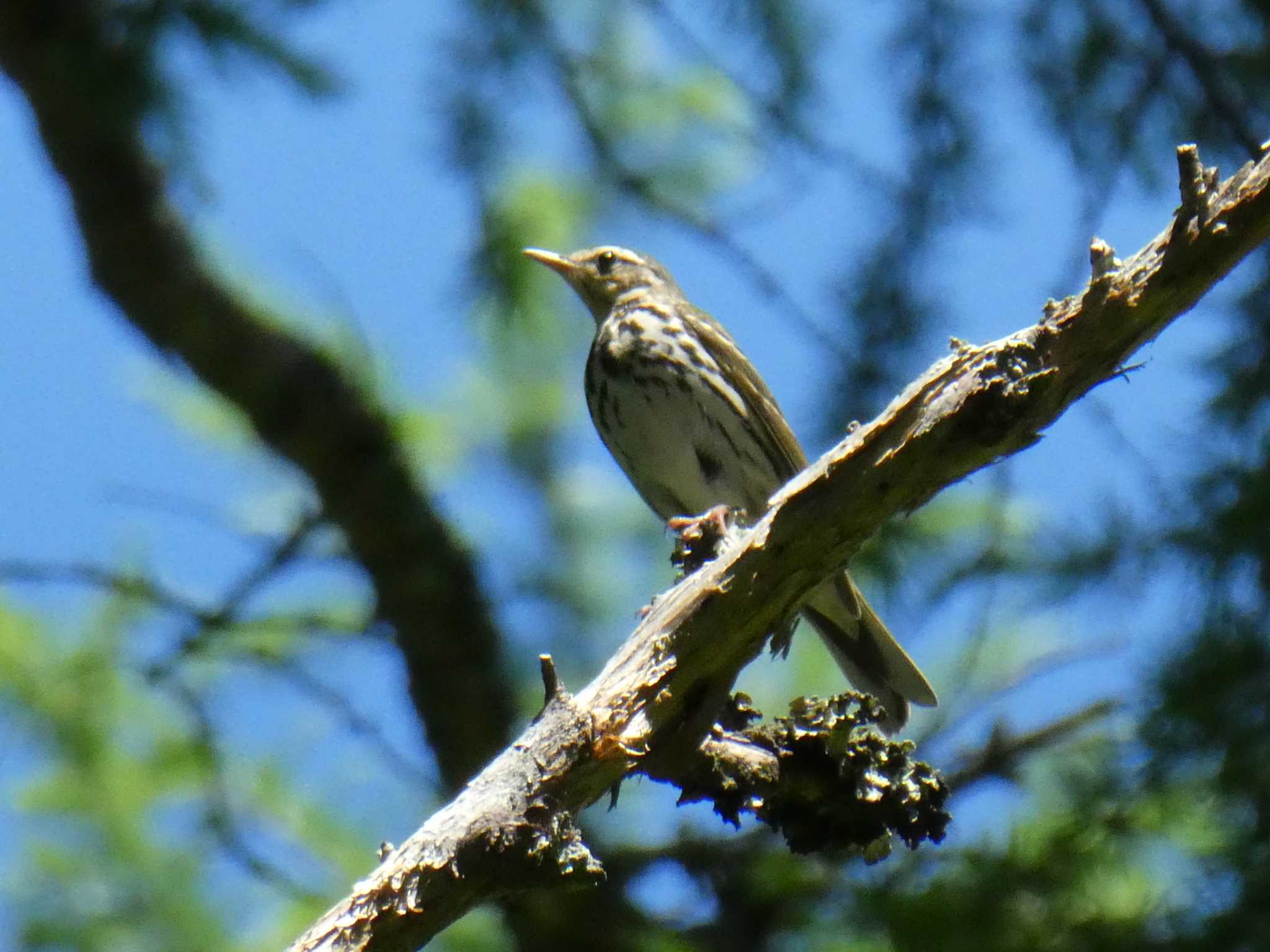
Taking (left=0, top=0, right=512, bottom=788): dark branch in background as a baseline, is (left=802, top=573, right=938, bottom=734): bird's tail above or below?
below

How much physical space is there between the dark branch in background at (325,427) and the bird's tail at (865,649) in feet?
4.96

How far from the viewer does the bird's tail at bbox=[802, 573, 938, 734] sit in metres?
3.34


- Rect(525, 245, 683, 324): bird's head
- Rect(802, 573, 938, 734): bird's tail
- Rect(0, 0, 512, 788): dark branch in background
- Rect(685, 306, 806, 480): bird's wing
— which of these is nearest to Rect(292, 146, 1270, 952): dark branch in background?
Rect(802, 573, 938, 734): bird's tail

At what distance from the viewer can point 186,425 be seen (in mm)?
6117

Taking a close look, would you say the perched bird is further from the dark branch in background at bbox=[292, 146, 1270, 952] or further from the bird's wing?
the dark branch in background at bbox=[292, 146, 1270, 952]

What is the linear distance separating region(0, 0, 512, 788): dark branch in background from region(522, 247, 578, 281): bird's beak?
2.27 feet

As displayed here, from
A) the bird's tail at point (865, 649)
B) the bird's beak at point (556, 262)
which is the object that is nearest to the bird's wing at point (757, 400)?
the bird's beak at point (556, 262)

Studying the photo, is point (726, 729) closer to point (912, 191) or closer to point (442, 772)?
point (912, 191)

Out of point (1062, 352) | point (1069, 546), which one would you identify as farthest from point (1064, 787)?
point (1062, 352)

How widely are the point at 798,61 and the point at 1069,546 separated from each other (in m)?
1.36

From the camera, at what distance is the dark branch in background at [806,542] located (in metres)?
1.95

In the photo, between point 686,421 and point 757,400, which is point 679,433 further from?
point 757,400

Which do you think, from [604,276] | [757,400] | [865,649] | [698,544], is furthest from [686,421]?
[698,544]

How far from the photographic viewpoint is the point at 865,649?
11.5ft
